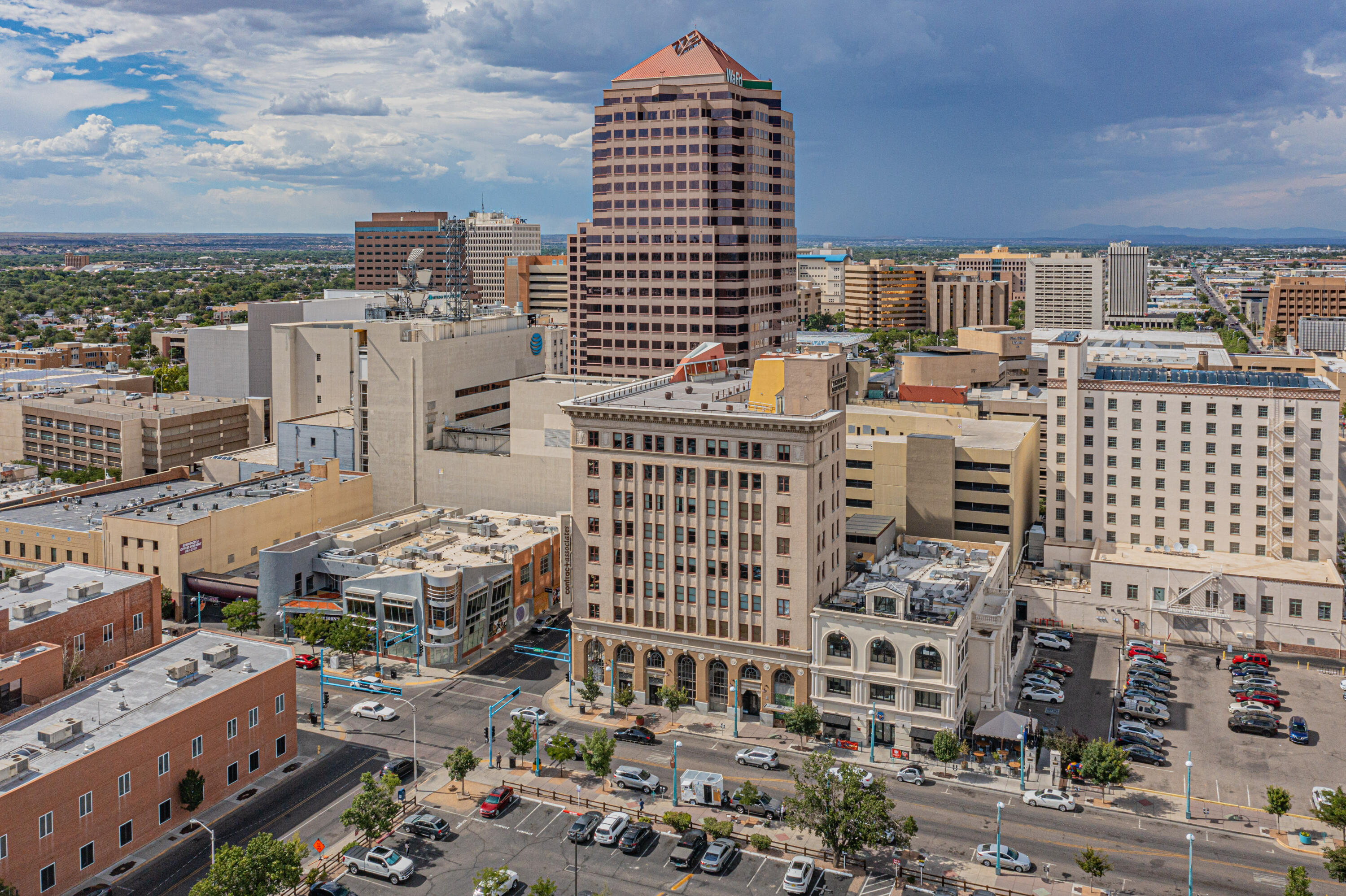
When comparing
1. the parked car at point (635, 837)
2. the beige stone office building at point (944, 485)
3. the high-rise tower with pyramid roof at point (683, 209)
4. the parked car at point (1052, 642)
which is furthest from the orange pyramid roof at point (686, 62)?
the parked car at point (635, 837)

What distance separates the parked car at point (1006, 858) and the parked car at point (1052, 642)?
165ft

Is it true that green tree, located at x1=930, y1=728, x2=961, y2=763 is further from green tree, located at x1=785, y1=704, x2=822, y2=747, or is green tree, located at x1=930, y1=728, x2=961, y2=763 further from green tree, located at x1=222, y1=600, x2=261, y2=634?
green tree, located at x1=222, y1=600, x2=261, y2=634

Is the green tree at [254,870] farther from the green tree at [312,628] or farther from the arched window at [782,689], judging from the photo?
the arched window at [782,689]

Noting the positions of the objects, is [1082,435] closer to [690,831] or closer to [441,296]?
[690,831]

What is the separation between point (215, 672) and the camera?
297ft

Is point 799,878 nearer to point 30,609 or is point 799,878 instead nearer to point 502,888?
point 502,888

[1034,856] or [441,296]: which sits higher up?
[441,296]

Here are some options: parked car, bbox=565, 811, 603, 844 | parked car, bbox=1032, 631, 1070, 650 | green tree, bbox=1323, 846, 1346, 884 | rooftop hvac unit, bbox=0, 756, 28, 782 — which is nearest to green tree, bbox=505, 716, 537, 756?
parked car, bbox=565, 811, 603, 844

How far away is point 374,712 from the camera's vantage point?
104 meters

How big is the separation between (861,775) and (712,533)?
28286 millimetres

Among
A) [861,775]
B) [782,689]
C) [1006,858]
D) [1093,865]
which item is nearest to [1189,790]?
[1093,865]

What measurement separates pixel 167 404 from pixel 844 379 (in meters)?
139

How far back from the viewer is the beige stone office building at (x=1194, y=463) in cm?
13025

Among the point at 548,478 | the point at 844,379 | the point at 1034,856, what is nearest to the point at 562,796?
the point at 1034,856
